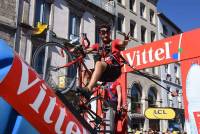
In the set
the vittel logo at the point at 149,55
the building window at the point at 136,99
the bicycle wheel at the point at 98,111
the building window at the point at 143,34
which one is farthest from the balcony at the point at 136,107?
the bicycle wheel at the point at 98,111

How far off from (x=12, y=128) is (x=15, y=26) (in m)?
15.6

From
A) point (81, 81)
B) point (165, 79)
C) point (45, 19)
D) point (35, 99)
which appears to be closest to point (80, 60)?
point (81, 81)

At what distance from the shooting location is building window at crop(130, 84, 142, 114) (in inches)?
984

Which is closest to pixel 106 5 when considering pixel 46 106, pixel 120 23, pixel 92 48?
pixel 120 23

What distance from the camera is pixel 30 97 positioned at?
194 cm

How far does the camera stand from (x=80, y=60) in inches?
219

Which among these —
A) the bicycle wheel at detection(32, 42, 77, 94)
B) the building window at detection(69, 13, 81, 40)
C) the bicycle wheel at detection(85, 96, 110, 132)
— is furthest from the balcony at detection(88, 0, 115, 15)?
the bicycle wheel at detection(85, 96, 110, 132)

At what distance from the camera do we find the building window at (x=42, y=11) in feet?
60.2

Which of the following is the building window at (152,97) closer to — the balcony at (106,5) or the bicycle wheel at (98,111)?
the balcony at (106,5)

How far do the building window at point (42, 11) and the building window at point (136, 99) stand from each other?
412 inches

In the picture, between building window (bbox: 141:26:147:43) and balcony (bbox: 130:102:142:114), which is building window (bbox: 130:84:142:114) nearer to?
balcony (bbox: 130:102:142:114)

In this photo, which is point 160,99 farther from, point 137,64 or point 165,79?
point 137,64

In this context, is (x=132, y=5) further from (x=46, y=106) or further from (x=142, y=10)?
(x=46, y=106)

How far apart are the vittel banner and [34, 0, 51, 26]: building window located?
1656 cm
